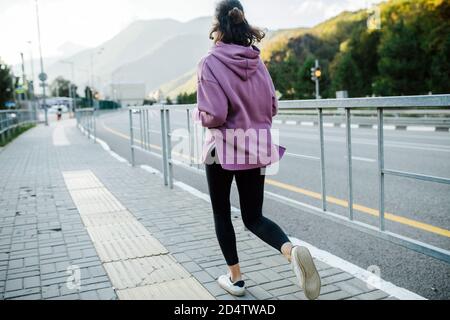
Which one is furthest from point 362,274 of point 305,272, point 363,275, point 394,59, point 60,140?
point 394,59

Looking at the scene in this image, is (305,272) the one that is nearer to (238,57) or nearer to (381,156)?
(381,156)

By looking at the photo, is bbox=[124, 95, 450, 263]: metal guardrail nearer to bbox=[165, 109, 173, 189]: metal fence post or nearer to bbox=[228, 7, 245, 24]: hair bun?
bbox=[165, 109, 173, 189]: metal fence post

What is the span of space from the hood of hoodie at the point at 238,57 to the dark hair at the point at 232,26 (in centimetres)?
5

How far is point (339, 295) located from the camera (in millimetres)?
3215

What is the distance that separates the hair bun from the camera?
2.93 meters

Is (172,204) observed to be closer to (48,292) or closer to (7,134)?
(48,292)

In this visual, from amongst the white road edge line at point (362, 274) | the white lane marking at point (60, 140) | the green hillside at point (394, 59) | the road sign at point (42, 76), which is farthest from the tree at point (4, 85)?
the white road edge line at point (362, 274)

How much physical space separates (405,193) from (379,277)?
119 inches

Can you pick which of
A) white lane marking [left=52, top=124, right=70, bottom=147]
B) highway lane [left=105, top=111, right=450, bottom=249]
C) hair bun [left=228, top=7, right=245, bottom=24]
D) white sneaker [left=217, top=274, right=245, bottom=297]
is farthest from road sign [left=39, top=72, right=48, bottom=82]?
hair bun [left=228, top=7, right=245, bottom=24]

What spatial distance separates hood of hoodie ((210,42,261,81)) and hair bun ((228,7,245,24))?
15 centimetres

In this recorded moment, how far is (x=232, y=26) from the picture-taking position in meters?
2.98

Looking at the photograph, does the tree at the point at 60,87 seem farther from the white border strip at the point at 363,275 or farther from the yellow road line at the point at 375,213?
the white border strip at the point at 363,275

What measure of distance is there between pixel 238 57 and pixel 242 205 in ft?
3.21
